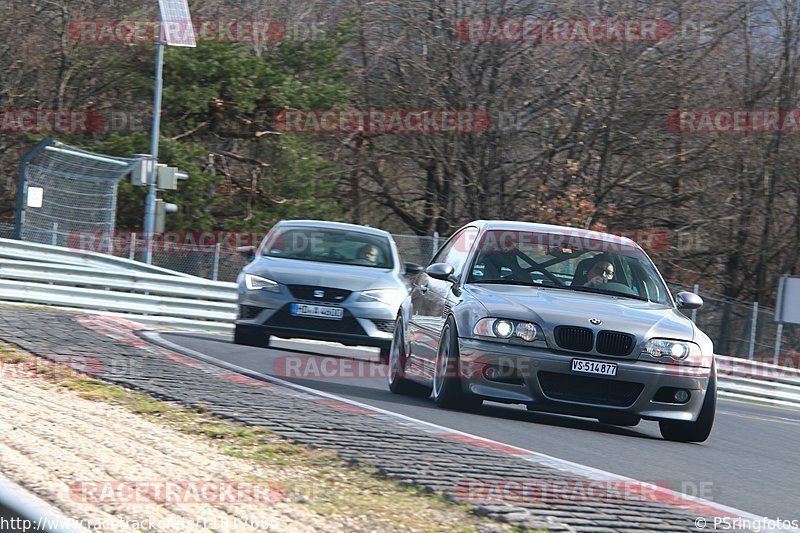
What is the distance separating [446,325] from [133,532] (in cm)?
542

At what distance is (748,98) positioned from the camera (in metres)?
37.2

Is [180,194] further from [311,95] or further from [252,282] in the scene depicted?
[252,282]

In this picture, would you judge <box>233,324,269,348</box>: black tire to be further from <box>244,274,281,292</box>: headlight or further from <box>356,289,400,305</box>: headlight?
<box>356,289,400,305</box>: headlight

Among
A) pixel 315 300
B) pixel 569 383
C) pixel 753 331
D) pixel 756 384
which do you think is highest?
pixel 315 300

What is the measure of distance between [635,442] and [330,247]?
6.75m

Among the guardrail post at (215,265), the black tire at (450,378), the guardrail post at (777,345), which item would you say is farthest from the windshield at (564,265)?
the guardrail post at (215,265)

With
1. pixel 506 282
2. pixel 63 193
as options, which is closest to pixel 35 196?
pixel 63 193

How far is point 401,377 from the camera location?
11.4 metres

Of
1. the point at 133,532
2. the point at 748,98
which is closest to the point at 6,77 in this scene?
the point at 748,98

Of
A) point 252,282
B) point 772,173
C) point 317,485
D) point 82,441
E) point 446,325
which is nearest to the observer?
point 317,485

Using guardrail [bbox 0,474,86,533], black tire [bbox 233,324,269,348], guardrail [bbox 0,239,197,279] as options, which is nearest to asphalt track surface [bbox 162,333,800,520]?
black tire [bbox 233,324,269,348]

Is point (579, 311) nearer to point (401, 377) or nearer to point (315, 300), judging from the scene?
point (401, 377)

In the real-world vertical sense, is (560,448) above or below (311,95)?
below

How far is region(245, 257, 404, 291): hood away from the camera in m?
14.2
